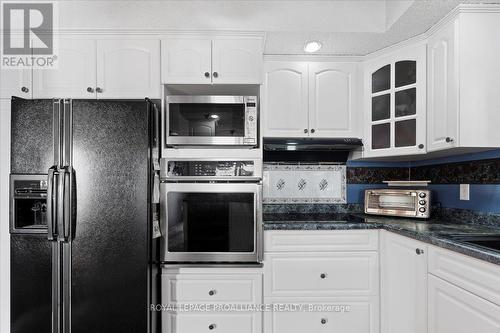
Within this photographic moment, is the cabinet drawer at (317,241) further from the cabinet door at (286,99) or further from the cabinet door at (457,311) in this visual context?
the cabinet door at (286,99)

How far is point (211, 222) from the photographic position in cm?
192

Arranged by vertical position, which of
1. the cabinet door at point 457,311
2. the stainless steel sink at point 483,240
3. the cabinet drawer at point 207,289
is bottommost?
the cabinet drawer at point 207,289

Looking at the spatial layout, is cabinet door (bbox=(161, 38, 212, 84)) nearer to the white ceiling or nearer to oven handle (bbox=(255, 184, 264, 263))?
the white ceiling

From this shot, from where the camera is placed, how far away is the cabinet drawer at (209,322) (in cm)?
192

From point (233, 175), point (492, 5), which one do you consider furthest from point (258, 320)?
point (492, 5)

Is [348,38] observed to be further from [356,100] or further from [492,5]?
[492,5]

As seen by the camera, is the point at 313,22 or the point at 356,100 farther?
the point at 356,100

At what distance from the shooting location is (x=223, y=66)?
1984 millimetres

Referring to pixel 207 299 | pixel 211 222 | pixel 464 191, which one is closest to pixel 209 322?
pixel 207 299

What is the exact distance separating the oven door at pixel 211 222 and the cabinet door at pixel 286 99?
539mm

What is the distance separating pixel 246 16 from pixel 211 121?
29.1 inches

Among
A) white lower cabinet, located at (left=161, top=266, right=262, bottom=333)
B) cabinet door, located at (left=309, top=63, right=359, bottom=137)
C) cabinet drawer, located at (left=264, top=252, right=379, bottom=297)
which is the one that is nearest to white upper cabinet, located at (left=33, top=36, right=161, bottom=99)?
cabinet door, located at (left=309, top=63, right=359, bottom=137)

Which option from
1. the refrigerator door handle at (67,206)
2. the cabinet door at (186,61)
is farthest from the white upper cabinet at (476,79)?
the refrigerator door handle at (67,206)

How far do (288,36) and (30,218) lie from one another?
2000 mm
